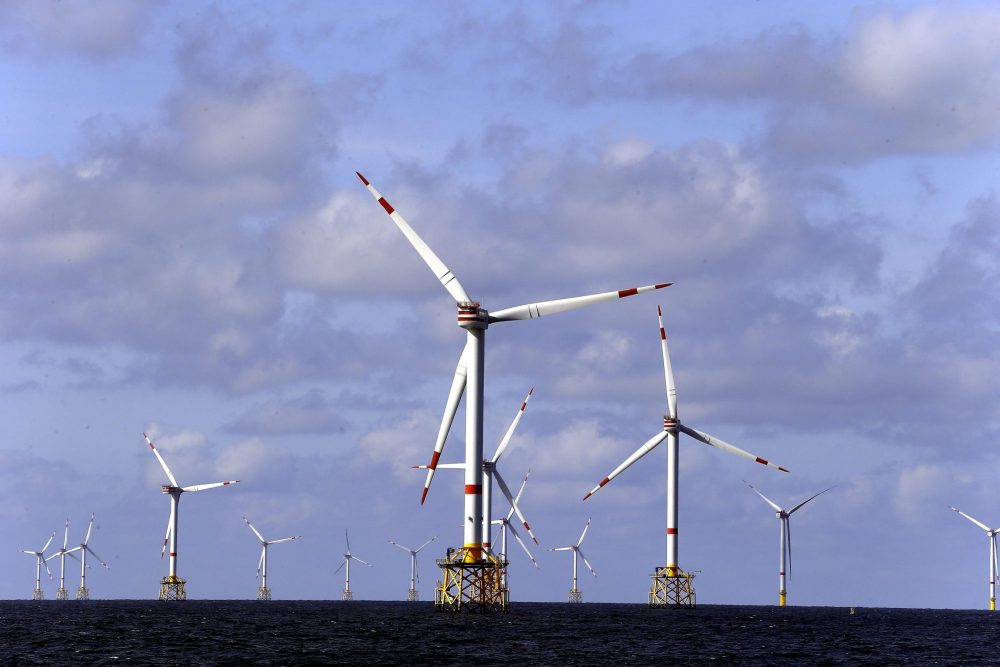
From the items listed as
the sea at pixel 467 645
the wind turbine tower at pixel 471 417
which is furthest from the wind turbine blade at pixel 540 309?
the sea at pixel 467 645

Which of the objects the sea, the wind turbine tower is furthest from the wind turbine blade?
the sea

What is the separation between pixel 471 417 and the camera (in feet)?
479

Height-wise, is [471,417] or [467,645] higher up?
[471,417]

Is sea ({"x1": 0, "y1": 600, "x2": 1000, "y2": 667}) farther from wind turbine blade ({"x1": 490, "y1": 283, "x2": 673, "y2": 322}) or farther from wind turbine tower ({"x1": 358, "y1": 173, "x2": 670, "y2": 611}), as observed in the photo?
→ wind turbine blade ({"x1": 490, "y1": 283, "x2": 673, "y2": 322})

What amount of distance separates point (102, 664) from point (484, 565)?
53667 millimetres

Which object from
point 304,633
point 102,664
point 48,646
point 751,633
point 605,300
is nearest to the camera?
point 102,664

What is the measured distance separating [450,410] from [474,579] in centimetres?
1800

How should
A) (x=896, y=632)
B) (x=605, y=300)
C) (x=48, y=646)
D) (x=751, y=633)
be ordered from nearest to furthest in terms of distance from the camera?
1. (x=48, y=646)
2. (x=605, y=300)
3. (x=751, y=633)
4. (x=896, y=632)

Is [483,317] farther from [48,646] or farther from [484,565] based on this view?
[48,646]

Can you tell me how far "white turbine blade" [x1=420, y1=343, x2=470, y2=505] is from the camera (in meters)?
144

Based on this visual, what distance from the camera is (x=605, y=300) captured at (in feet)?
465

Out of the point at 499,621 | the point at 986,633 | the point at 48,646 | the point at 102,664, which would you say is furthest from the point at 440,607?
the point at 986,633

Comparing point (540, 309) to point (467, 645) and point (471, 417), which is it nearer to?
point (471, 417)

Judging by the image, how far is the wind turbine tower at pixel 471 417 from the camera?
474ft
